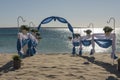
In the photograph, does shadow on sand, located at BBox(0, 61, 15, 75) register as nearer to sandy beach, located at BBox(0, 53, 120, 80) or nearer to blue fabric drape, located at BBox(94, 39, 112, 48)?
sandy beach, located at BBox(0, 53, 120, 80)

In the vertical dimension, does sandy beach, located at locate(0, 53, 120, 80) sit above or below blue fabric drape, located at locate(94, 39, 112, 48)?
below

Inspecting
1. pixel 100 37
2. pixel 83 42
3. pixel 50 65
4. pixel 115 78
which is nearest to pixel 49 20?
pixel 83 42

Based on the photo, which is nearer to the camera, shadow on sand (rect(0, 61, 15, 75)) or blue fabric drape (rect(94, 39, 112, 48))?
shadow on sand (rect(0, 61, 15, 75))

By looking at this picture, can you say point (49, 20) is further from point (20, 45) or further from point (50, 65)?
point (50, 65)

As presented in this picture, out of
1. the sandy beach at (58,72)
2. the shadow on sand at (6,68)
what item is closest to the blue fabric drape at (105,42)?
the sandy beach at (58,72)

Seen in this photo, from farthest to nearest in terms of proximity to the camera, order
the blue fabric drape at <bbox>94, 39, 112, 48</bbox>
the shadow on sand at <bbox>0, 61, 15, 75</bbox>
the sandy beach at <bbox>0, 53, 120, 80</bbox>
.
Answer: the blue fabric drape at <bbox>94, 39, 112, 48</bbox> < the shadow on sand at <bbox>0, 61, 15, 75</bbox> < the sandy beach at <bbox>0, 53, 120, 80</bbox>

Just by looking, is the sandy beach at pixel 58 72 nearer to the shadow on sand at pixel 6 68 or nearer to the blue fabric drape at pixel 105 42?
the shadow on sand at pixel 6 68

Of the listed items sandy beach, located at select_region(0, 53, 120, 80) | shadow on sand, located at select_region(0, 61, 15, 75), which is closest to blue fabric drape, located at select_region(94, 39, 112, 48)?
sandy beach, located at select_region(0, 53, 120, 80)

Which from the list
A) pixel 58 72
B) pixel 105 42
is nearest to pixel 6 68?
pixel 58 72

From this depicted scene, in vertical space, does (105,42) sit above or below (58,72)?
above

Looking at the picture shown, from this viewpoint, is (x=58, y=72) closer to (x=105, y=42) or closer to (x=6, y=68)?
(x=6, y=68)

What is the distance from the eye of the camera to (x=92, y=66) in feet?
44.7

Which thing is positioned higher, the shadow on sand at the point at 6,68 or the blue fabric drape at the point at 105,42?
the blue fabric drape at the point at 105,42

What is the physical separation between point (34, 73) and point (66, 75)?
4.29 ft
